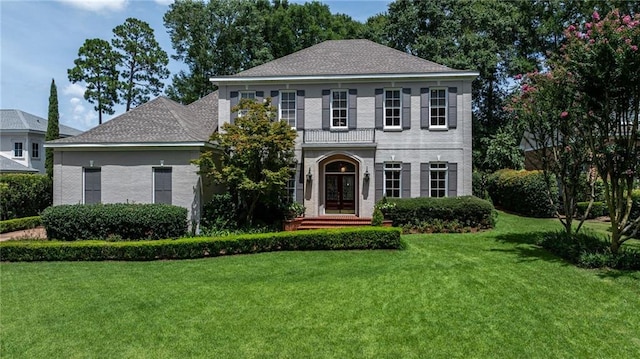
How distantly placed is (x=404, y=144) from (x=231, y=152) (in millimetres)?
7576

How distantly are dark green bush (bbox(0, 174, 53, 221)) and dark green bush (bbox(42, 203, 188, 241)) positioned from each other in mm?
7918

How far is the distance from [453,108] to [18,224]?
2065cm

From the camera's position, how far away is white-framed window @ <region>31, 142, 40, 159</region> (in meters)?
31.0

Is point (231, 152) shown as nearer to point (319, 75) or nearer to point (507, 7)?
point (319, 75)

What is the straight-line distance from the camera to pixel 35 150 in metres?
31.2

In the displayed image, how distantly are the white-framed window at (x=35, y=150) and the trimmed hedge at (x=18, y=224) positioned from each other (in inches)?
665

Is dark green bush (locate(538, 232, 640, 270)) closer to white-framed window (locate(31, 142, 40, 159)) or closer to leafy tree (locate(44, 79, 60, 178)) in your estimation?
leafy tree (locate(44, 79, 60, 178))

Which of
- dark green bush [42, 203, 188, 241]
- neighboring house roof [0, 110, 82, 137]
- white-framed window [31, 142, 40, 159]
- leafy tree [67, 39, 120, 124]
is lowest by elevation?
dark green bush [42, 203, 188, 241]

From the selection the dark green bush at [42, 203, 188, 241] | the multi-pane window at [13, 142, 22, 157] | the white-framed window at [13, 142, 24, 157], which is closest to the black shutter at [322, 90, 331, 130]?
A: the dark green bush at [42, 203, 188, 241]

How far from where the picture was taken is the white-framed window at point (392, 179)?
1634 cm

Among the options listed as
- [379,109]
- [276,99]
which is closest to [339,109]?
[379,109]

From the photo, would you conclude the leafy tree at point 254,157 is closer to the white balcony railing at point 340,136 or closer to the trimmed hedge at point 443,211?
the white balcony railing at point 340,136

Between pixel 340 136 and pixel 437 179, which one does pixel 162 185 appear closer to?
pixel 340 136

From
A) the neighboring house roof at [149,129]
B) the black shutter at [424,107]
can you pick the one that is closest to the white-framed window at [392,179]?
the black shutter at [424,107]
